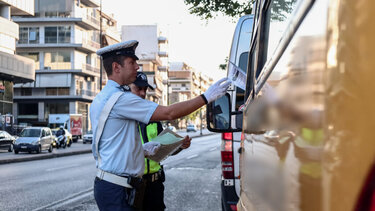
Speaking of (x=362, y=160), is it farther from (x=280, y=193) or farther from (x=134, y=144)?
(x=134, y=144)

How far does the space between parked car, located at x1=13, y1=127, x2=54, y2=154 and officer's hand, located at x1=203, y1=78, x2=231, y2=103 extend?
86.6 feet

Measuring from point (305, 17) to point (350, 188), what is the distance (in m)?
0.48

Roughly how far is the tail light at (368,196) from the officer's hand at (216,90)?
2.52 m

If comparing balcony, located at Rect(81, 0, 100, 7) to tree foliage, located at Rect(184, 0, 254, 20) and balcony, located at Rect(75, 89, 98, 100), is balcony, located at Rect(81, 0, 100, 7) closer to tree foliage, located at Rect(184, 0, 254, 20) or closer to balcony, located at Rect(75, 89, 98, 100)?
balcony, located at Rect(75, 89, 98, 100)

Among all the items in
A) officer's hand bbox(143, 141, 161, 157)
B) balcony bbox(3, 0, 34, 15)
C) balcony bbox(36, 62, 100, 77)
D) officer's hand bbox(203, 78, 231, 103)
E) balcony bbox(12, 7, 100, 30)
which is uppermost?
balcony bbox(12, 7, 100, 30)

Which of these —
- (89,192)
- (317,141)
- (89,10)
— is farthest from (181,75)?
(317,141)

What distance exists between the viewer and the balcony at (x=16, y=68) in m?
40.2

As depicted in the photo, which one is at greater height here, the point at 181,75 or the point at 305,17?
the point at 181,75

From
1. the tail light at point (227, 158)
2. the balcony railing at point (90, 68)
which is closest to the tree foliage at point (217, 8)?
the tail light at point (227, 158)

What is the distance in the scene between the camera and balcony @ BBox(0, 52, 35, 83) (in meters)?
40.2

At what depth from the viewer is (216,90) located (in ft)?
10.8

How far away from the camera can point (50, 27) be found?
62.8 metres

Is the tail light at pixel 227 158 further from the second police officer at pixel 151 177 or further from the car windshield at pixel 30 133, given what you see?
the car windshield at pixel 30 133

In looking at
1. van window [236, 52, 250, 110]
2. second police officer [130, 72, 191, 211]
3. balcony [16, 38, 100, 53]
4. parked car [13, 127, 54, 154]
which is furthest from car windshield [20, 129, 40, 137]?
balcony [16, 38, 100, 53]
